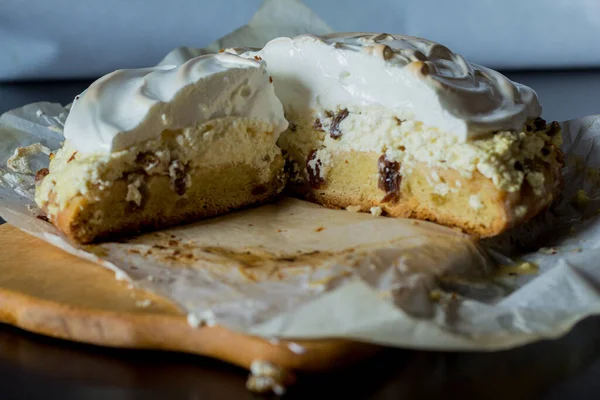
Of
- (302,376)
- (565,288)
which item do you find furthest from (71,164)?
(565,288)

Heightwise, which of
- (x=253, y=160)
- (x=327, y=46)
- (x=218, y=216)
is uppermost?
(x=327, y=46)

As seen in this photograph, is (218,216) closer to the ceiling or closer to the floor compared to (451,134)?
closer to the floor

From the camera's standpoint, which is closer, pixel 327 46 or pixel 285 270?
pixel 285 270

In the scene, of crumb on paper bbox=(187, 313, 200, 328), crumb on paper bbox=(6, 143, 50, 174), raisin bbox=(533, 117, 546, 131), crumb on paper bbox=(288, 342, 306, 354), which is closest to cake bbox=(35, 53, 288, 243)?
crumb on paper bbox=(6, 143, 50, 174)

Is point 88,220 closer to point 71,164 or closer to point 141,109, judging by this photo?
point 71,164

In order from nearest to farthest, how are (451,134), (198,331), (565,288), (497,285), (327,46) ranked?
1. (198,331)
2. (565,288)
3. (497,285)
4. (451,134)
5. (327,46)

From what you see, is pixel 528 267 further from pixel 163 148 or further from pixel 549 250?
pixel 163 148

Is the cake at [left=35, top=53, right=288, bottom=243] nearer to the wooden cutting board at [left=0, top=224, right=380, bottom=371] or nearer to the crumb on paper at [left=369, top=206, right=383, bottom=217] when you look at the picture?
→ the wooden cutting board at [left=0, top=224, right=380, bottom=371]
